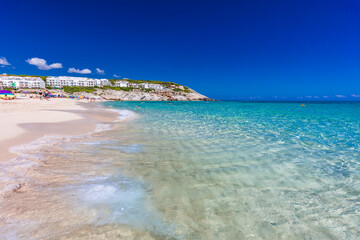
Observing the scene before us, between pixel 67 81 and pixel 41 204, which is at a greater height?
pixel 67 81

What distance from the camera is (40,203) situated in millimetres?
3738

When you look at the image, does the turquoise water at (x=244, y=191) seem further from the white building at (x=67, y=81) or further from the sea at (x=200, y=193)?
the white building at (x=67, y=81)

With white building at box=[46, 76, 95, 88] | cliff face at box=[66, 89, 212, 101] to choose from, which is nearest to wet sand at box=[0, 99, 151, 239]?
cliff face at box=[66, 89, 212, 101]

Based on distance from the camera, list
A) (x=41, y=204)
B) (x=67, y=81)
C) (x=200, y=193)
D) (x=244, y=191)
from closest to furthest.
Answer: (x=41, y=204) < (x=200, y=193) < (x=244, y=191) < (x=67, y=81)

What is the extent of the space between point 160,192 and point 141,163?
85.8 inches

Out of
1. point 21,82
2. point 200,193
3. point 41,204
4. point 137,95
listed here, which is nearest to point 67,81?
point 21,82

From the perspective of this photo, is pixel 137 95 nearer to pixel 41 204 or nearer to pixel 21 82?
pixel 21 82

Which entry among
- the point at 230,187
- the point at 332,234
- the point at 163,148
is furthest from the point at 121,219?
the point at 163,148

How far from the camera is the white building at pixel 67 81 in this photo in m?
147

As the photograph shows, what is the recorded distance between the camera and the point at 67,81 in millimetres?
152125

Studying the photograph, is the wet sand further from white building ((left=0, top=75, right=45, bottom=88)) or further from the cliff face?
white building ((left=0, top=75, right=45, bottom=88))

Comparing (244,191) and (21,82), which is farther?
(21,82)

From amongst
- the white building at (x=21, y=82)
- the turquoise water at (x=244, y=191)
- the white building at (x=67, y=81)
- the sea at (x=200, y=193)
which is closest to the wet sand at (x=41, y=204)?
the sea at (x=200, y=193)

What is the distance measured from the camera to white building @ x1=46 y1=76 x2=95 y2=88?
147m
